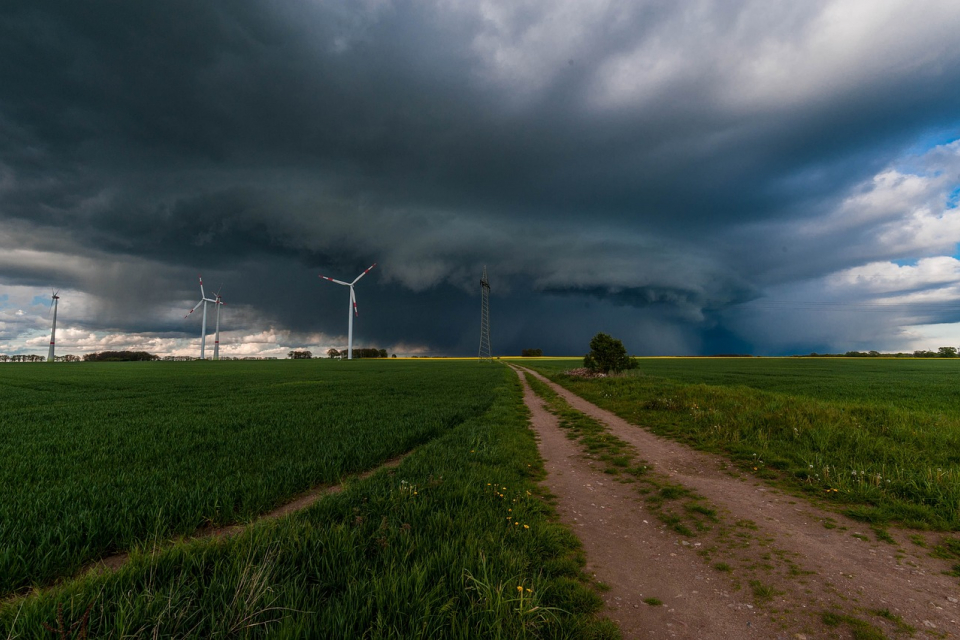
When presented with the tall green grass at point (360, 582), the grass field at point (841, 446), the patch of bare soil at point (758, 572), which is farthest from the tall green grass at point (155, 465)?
the grass field at point (841, 446)

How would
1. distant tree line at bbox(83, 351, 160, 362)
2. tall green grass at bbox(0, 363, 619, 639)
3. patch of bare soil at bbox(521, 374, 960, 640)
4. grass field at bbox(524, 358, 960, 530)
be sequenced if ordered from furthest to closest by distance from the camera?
distant tree line at bbox(83, 351, 160, 362), grass field at bbox(524, 358, 960, 530), patch of bare soil at bbox(521, 374, 960, 640), tall green grass at bbox(0, 363, 619, 639)

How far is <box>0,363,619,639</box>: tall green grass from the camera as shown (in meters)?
3.14

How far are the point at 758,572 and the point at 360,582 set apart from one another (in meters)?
4.70

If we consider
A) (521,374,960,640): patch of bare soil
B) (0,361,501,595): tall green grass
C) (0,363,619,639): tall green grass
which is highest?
(0,363,619,639): tall green grass

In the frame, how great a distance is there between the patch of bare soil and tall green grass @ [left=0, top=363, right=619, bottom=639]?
60 cm

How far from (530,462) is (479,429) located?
133 inches

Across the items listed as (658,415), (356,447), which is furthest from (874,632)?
(658,415)

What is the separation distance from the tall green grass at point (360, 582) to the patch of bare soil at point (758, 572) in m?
0.60

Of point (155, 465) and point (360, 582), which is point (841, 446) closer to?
point (360, 582)

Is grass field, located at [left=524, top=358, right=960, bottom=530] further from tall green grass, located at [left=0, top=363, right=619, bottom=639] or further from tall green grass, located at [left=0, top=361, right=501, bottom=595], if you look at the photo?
tall green grass, located at [left=0, top=361, right=501, bottom=595]

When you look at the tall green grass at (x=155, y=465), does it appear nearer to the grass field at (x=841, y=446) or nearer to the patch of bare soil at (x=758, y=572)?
the patch of bare soil at (x=758, y=572)

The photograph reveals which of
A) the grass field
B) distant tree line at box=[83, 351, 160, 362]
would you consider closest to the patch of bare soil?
the grass field

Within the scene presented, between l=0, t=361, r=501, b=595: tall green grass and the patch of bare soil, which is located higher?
l=0, t=361, r=501, b=595: tall green grass

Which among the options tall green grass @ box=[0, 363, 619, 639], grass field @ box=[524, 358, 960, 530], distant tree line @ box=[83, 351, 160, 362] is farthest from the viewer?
distant tree line @ box=[83, 351, 160, 362]
